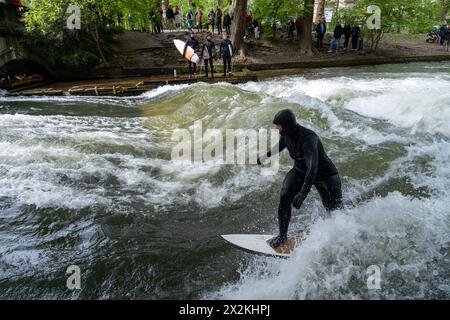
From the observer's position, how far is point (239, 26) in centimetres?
2039

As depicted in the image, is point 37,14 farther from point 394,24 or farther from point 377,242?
point 394,24

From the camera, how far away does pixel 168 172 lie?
7.87 m

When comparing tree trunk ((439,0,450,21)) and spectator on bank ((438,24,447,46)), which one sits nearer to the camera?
spectator on bank ((438,24,447,46))

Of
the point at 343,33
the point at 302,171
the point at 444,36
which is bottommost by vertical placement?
the point at 302,171

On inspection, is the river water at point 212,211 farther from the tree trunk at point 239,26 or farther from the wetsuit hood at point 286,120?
the tree trunk at point 239,26

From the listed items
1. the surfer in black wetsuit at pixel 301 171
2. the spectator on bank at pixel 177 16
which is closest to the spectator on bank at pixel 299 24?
the spectator on bank at pixel 177 16

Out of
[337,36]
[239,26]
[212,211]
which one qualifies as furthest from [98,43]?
[212,211]

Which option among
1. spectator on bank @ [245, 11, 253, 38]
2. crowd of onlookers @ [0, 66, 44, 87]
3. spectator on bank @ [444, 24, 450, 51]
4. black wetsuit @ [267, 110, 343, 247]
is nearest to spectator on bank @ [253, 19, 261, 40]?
spectator on bank @ [245, 11, 253, 38]

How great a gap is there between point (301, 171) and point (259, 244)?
1244mm

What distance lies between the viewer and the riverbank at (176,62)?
53.9 feet

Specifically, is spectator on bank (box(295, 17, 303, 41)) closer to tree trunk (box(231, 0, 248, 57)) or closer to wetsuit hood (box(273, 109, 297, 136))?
tree trunk (box(231, 0, 248, 57))

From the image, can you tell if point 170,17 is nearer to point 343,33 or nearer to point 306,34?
point 306,34

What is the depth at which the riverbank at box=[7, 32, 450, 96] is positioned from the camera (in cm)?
1644

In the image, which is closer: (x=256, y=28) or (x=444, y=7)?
(x=256, y=28)
